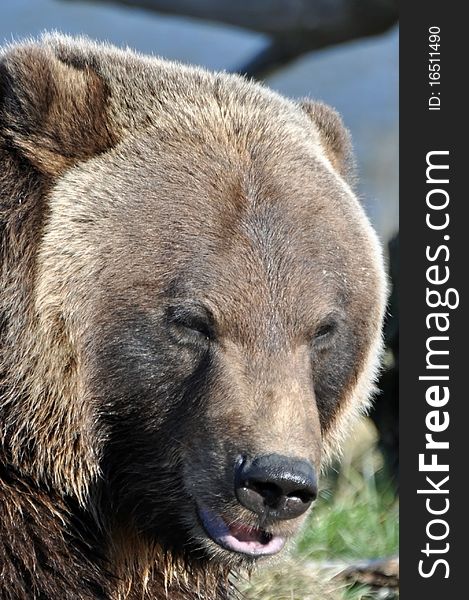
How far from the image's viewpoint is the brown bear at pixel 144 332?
4.84 metres

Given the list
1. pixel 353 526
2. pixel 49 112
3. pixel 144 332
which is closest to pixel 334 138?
pixel 49 112

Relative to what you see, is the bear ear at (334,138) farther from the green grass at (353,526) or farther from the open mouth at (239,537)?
the green grass at (353,526)

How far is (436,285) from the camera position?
6535 mm

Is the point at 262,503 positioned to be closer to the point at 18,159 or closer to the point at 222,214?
the point at 222,214

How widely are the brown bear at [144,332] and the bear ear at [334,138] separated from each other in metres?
0.91

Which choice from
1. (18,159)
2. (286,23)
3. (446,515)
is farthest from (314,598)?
(286,23)

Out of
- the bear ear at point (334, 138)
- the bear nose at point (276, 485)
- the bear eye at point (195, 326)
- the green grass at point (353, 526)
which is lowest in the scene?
the bear nose at point (276, 485)

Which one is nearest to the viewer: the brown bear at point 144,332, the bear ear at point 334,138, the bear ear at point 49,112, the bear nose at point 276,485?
the bear nose at point 276,485

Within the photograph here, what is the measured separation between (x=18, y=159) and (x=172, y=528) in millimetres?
1674

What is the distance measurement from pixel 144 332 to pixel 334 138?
6.11 feet

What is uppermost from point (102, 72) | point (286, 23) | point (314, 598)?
point (286, 23)

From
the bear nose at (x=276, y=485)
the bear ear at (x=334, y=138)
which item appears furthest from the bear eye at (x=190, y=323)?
the bear ear at (x=334, y=138)

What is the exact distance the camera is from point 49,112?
5.08 meters

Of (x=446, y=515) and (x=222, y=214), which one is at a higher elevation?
(x=222, y=214)
